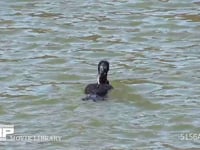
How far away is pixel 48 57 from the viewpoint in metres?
19.0

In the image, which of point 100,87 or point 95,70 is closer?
point 100,87

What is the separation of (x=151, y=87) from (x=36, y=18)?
506 cm

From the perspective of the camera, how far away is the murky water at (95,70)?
1488 centimetres

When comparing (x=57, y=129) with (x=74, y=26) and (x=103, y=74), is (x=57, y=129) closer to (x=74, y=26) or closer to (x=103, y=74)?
(x=103, y=74)

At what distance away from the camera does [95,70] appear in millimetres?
18141

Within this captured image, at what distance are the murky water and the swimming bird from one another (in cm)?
17

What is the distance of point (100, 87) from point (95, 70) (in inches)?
71.6

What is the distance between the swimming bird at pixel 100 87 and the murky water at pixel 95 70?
0.17 m

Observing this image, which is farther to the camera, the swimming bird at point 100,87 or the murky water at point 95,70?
the swimming bird at point 100,87

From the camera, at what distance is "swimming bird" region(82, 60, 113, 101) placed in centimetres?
1612

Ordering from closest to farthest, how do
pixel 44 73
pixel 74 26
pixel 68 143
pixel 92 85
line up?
pixel 68 143 → pixel 92 85 → pixel 44 73 → pixel 74 26

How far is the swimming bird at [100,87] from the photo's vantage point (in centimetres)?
1612

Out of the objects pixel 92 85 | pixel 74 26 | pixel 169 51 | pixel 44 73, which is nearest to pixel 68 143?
pixel 92 85

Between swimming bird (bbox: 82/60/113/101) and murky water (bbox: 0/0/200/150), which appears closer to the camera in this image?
murky water (bbox: 0/0/200/150)
